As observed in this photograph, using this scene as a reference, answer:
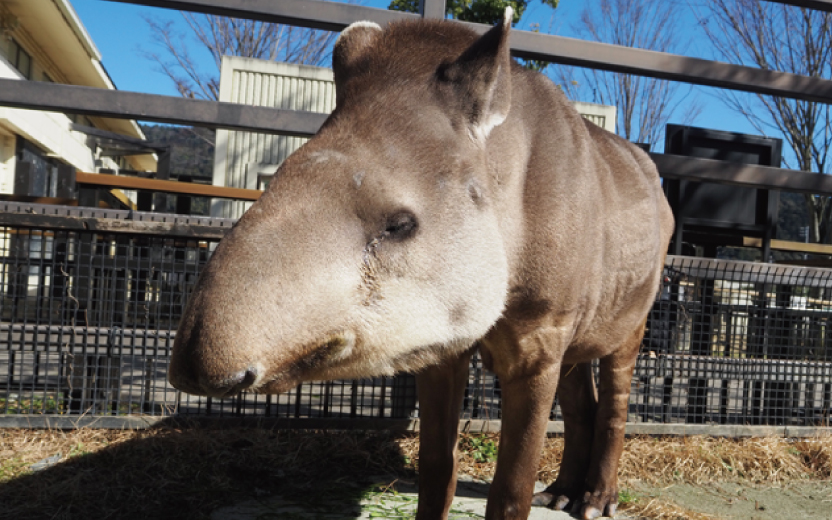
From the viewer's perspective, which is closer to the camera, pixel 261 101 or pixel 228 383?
pixel 228 383

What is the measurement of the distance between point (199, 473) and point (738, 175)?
3.34 m

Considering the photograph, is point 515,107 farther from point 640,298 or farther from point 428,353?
point 640,298

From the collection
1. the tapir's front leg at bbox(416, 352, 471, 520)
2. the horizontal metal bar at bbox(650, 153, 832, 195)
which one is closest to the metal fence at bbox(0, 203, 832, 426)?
the horizontal metal bar at bbox(650, 153, 832, 195)

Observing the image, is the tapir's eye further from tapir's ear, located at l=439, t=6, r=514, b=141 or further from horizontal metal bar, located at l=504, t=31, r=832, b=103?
horizontal metal bar, located at l=504, t=31, r=832, b=103

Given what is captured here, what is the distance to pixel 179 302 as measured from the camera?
3762 millimetres

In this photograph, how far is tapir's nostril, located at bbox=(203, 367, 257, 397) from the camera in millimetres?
1378

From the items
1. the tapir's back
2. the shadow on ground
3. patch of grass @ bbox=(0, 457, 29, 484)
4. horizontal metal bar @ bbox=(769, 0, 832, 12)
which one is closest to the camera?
the tapir's back

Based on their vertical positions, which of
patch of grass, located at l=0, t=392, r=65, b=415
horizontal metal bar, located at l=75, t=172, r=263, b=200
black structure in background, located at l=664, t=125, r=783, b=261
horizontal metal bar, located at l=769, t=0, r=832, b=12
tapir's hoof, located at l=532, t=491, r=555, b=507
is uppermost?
Answer: horizontal metal bar, located at l=769, t=0, r=832, b=12

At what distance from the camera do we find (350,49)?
210 centimetres

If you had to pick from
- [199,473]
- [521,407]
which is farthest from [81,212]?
[521,407]

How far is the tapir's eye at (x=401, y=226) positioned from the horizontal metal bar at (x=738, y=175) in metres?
2.59

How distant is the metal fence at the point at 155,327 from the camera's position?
3402 millimetres

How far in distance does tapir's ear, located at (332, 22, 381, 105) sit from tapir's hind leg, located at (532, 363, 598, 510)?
6.28 ft

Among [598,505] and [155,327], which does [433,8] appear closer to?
[155,327]
